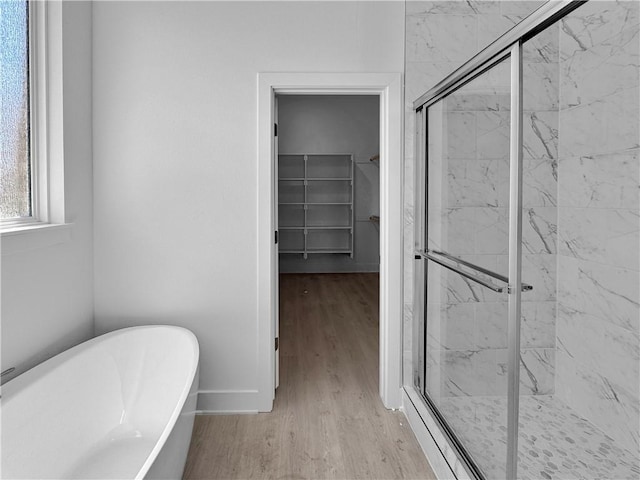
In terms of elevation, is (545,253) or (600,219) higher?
(600,219)

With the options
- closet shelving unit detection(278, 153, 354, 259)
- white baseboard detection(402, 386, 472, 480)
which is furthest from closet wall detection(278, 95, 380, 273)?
white baseboard detection(402, 386, 472, 480)

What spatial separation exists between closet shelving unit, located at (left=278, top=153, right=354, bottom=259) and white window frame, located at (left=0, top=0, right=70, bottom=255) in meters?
4.68

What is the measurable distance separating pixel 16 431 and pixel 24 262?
2.38 feet

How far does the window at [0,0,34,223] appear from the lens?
210 cm

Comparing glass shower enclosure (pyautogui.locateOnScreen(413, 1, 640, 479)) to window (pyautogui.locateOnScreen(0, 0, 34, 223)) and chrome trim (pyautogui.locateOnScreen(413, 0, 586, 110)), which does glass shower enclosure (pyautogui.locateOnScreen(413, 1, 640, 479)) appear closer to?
chrome trim (pyautogui.locateOnScreen(413, 0, 586, 110))

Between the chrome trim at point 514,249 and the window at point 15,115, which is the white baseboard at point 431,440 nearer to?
the chrome trim at point 514,249

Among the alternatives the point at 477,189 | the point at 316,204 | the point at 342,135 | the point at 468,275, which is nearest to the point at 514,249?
the point at 468,275

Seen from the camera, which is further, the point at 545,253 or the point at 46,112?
the point at 545,253

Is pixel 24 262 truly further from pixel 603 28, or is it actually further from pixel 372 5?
pixel 603 28

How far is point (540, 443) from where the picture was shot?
7.14 feet

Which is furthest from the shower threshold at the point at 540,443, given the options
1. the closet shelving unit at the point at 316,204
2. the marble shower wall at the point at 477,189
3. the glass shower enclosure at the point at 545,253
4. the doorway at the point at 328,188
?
the closet shelving unit at the point at 316,204

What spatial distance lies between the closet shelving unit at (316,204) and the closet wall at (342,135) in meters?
0.14

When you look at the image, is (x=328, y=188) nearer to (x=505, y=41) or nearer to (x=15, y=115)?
(x=15, y=115)

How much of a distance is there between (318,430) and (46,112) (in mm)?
2194
